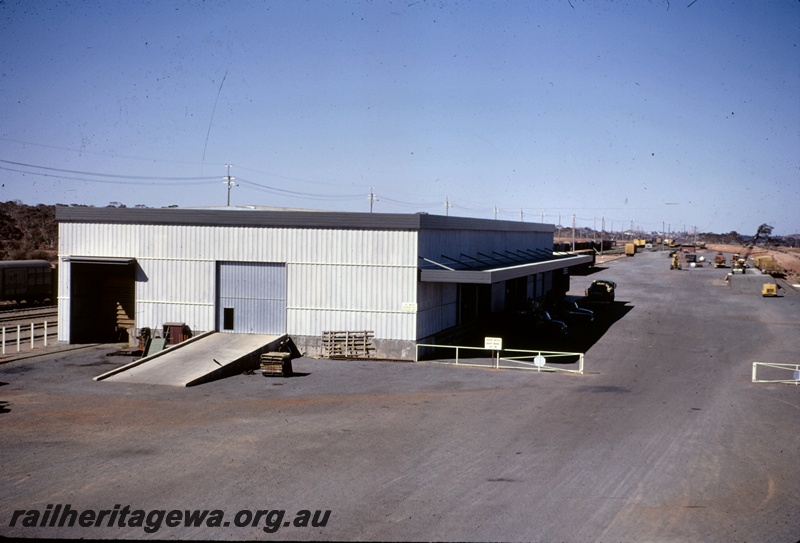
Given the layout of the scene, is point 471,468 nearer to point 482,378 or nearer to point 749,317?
point 482,378

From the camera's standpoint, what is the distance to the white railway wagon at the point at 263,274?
96.9ft

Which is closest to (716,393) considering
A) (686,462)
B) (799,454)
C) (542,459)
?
(799,454)

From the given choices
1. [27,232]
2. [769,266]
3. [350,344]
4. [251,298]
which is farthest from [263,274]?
[27,232]

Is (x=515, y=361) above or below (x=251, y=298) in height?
below

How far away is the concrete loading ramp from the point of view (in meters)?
24.5

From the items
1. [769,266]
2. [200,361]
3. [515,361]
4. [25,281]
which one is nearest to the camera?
[200,361]

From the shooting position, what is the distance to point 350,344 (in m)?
29.7

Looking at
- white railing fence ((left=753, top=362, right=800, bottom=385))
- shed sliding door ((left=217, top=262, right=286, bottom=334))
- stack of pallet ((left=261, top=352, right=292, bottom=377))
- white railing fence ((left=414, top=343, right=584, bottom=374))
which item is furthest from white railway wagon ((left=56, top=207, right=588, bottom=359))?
white railing fence ((left=753, top=362, right=800, bottom=385))

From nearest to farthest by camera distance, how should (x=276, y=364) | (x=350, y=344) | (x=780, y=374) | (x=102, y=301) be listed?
(x=276, y=364), (x=780, y=374), (x=350, y=344), (x=102, y=301)

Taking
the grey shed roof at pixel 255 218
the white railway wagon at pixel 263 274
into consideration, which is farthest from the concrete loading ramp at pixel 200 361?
the grey shed roof at pixel 255 218

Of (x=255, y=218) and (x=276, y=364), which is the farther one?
(x=255, y=218)

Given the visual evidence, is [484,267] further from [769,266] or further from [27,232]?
[27,232]

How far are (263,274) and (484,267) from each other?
40.0 feet

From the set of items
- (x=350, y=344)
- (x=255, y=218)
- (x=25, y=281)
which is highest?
(x=255, y=218)
